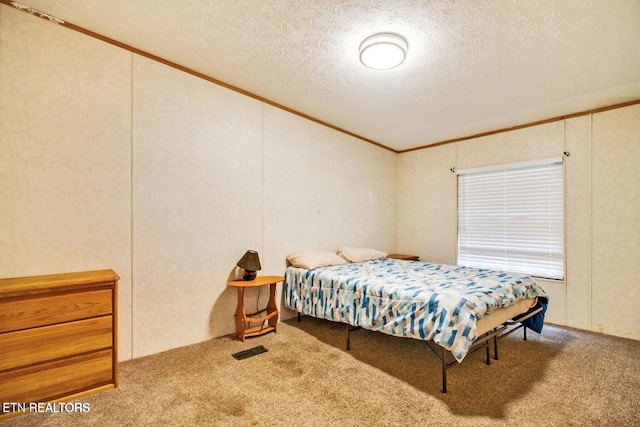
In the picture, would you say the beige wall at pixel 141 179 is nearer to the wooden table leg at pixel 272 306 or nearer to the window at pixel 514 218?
the wooden table leg at pixel 272 306

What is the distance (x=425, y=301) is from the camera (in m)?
2.21

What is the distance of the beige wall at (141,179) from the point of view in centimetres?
209

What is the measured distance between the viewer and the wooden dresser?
1.73 metres

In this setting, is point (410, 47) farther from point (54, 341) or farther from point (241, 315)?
point (54, 341)

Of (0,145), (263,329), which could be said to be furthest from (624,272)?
(0,145)

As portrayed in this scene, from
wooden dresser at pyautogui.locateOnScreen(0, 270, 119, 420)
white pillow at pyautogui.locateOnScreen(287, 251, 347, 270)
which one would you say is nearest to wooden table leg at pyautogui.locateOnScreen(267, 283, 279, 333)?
white pillow at pyautogui.locateOnScreen(287, 251, 347, 270)

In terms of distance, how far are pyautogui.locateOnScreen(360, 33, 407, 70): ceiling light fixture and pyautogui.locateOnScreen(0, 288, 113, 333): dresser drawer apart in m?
2.60

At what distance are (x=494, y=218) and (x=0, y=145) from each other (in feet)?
16.9

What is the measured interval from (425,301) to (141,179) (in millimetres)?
2549

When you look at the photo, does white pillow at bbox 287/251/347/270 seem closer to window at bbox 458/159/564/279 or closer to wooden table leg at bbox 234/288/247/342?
wooden table leg at bbox 234/288/247/342

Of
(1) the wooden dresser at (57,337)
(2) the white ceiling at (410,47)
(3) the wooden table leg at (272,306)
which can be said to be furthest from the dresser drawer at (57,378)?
(2) the white ceiling at (410,47)

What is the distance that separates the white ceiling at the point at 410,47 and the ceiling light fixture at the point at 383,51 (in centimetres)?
6

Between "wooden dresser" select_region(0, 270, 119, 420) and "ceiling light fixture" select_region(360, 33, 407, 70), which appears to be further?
"ceiling light fixture" select_region(360, 33, 407, 70)

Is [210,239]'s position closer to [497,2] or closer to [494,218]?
[497,2]
